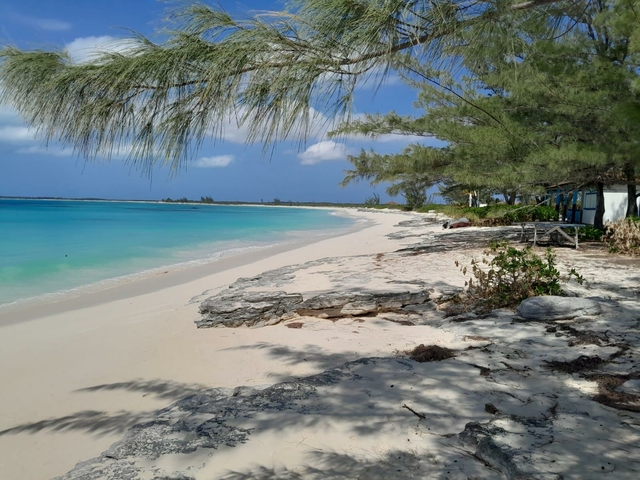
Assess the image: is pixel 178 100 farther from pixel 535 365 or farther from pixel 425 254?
pixel 425 254

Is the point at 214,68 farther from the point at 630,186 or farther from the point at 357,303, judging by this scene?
the point at 630,186

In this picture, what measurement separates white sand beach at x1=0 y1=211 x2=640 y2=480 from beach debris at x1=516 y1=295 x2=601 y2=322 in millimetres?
96

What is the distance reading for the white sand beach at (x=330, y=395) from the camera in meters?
2.24

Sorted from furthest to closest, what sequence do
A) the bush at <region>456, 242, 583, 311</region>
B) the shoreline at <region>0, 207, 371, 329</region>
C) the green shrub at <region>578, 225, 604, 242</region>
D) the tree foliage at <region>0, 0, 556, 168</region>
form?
1. the green shrub at <region>578, 225, 604, 242</region>
2. the shoreline at <region>0, 207, 371, 329</region>
3. the bush at <region>456, 242, 583, 311</region>
4. the tree foliage at <region>0, 0, 556, 168</region>

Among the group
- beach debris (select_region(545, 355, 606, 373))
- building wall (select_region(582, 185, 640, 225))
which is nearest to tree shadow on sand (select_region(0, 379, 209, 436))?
beach debris (select_region(545, 355, 606, 373))

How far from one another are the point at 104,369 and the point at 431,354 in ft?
9.40

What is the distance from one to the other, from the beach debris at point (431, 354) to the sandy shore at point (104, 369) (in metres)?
0.33

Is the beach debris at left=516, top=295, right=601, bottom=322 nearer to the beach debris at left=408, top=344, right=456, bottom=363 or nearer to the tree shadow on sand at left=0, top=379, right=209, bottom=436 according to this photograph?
the beach debris at left=408, top=344, right=456, bottom=363

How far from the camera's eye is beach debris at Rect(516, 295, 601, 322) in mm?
4305

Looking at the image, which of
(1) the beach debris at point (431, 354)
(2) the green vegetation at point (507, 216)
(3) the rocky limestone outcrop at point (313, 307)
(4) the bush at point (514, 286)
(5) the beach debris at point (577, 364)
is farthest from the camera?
(2) the green vegetation at point (507, 216)

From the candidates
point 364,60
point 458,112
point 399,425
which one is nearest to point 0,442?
point 399,425

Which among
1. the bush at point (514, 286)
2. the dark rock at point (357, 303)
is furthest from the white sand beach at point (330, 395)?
the bush at point (514, 286)

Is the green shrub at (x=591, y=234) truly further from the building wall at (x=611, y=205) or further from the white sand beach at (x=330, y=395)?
the building wall at (x=611, y=205)

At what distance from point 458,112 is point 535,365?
5446 mm
